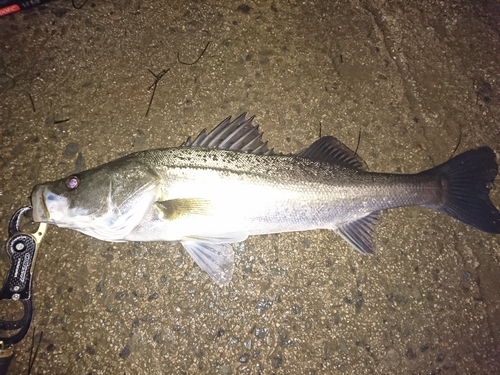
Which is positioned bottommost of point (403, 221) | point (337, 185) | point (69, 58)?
point (403, 221)

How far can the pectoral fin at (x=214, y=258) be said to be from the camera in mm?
2262

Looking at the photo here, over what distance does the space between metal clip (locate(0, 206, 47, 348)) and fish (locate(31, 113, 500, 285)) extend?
0.33 meters

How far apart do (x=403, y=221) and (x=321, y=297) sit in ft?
2.87

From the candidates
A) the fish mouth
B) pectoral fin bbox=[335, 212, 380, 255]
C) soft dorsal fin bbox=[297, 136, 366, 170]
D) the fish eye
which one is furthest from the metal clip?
pectoral fin bbox=[335, 212, 380, 255]

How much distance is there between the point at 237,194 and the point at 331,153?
2.50ft

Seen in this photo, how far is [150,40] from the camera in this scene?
9.11ft

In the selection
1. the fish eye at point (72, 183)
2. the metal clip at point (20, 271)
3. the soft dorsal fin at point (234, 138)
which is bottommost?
the metal clip at point (20, 271)

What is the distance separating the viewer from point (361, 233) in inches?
94.9

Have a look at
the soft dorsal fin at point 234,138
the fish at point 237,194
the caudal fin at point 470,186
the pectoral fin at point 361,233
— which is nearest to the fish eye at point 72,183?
the fish at point 237,194

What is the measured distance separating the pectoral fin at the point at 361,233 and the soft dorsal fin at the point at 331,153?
39 centimetres

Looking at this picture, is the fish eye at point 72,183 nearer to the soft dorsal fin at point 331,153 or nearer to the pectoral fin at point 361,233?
the soft dorsal fin at point 331,153

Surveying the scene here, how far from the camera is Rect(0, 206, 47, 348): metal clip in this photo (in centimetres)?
218

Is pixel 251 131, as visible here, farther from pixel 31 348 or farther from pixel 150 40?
pixel 31 348

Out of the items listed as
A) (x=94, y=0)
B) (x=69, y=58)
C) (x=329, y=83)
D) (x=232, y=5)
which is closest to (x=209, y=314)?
(x=329, y=83)
